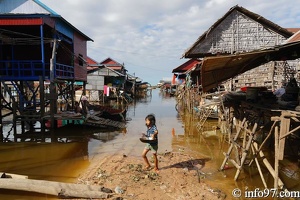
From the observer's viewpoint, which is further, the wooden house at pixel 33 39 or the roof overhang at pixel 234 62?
the wooden house at pixel 33 39

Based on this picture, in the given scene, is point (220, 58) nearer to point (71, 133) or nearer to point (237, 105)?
point (237, 105)

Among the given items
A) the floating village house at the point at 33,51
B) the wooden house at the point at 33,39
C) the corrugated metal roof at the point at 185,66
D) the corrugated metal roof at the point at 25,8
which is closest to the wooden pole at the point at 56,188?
the floating village house at the point at 33,51

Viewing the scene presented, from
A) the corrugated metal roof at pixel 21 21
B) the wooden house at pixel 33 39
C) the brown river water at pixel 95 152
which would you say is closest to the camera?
the brown river water at pixel 95 152

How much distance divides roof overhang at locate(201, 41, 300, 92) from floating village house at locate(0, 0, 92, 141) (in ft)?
28.9

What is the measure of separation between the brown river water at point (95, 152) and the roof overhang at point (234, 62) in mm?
2868

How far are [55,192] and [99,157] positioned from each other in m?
3.98

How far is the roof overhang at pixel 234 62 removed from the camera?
5.29 m

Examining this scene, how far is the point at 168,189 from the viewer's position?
231 inches

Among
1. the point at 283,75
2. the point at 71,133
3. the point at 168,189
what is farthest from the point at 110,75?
the point at 168,189

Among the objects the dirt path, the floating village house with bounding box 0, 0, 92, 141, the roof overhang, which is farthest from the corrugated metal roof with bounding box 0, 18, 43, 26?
the roof overhang

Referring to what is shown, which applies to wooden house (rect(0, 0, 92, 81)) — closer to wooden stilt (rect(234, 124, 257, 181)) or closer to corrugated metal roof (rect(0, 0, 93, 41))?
corrugated metal roof (rect(0, 0, 93, 41))

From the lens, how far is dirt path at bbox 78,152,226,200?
222 inches

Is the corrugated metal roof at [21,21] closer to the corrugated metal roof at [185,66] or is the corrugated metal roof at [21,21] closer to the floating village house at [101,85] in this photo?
the floating village house at [101,85]

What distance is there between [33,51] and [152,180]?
14.1m
